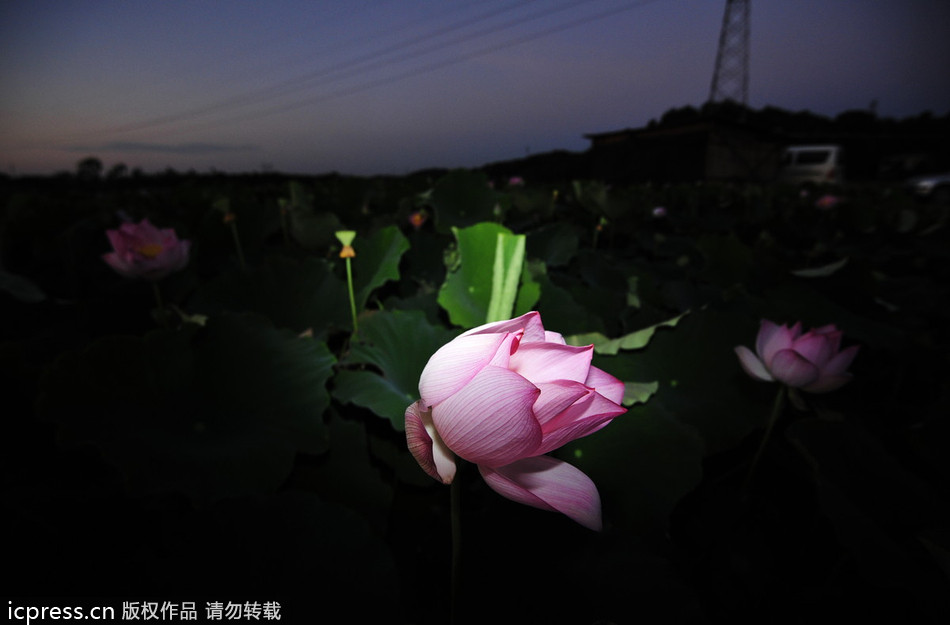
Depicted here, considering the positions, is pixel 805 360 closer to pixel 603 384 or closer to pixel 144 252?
pixel 603 384

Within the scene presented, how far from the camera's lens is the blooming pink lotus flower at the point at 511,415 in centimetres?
31

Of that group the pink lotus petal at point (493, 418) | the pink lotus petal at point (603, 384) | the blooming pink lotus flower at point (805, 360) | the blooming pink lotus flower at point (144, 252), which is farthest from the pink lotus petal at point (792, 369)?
the blooming pink lotus flower at point (144, 252)

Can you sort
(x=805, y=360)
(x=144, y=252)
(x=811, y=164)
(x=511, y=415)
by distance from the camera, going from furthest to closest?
(x=811, y=164) → (x=144, y=252) → (x=805, y=360) → (x=511, y=415)

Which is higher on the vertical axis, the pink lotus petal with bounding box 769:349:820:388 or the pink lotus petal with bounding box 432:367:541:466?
the pink lotus petal with bounding box 432:367:541:466

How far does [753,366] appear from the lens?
0.75 m

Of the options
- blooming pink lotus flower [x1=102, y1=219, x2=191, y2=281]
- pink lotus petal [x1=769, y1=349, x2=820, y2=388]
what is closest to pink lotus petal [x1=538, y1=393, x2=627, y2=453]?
pink lotus petal [x1=769, y1=349, x2=820, y2=388]

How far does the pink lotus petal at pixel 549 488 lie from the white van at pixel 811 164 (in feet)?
47.0

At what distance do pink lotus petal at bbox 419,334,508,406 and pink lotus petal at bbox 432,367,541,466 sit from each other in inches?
0.5

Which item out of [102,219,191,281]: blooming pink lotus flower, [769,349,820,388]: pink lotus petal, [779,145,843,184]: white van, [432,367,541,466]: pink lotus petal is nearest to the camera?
[432,367,541,466]: pink lotus petal

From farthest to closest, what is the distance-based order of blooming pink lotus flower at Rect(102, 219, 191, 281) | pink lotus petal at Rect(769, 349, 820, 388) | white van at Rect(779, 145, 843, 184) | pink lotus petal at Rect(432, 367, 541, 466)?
white van at Rect(779, 145, 843, 184) → blooming pink lotus flower at Rect(102, 219, 191, 281) → pink lotus petal at Rect(769, 349, 820, 388) → pink lotus petal at Rect(432, 367, 541, 466)

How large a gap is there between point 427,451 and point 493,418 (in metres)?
0.06

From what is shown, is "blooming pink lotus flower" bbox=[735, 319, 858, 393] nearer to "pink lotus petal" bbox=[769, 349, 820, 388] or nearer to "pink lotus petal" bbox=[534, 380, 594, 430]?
"pink lotus petal" bbox=[769, 349, 820, 388]

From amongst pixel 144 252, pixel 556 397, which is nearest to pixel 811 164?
pixel 144 252

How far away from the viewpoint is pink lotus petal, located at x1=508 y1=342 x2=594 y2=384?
344 mm
